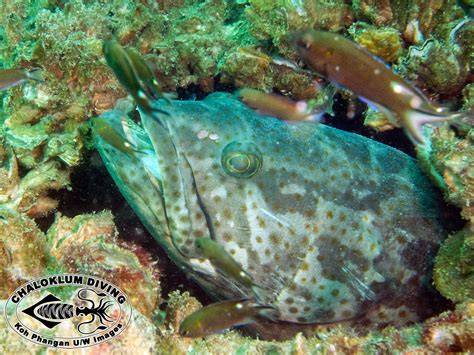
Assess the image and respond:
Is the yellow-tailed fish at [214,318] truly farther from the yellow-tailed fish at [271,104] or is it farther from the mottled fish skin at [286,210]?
the yellow-tailed fish at [271,104]

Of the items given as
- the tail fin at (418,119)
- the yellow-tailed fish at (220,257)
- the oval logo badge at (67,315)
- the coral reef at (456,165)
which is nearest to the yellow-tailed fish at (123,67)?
the yellow-tailed fish at (220,257)

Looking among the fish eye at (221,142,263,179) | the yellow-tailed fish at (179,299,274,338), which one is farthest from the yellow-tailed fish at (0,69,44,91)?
the yellow-tailed fish at (179,299,274,338)

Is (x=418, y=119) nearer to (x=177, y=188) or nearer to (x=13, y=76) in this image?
(x=177, y=188)

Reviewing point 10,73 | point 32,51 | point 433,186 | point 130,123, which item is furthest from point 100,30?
point 433,186

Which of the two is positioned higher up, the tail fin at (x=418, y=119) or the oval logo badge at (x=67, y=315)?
the tail fin at (x=418, y=119)

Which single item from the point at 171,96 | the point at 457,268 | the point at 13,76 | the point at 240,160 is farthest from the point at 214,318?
the point at 13,76
